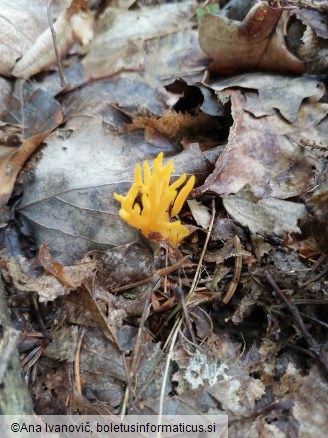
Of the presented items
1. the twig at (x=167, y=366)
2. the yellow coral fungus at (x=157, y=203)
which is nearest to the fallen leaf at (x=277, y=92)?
the yellow coral fungus at (x=157, y=203)

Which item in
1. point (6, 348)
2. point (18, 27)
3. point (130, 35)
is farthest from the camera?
point (130, 35)

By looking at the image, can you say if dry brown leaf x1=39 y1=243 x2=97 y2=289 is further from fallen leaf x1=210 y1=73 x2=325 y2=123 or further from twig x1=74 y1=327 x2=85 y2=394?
fallen leaf x1=210 y1=73 x2=325 y2=123


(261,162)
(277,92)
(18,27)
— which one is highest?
(18,27)

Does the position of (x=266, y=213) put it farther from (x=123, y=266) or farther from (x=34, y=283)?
(x=34, y=283)

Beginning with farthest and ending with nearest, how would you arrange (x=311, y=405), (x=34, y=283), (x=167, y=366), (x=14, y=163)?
(x=14, y=163)
(x=34, y=283)
(x=167, y=366)
(x=311, y=405)

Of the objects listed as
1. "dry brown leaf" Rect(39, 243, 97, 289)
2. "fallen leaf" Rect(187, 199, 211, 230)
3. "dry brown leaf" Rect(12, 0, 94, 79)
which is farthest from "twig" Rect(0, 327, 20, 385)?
"dry brown leaf" Rect(12, 0, 94, 79)

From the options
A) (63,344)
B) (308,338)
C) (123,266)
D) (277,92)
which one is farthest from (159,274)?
(277,92)

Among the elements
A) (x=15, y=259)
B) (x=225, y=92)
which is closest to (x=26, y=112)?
(x=15, y=259)

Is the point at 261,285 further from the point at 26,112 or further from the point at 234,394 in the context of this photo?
the point at 26,112
